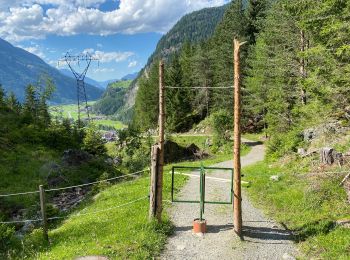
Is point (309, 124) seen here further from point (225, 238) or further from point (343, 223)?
point (225, 238)

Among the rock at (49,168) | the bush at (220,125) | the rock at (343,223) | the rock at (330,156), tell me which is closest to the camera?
the rock at (343,223)

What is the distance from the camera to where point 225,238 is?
48.2 ft

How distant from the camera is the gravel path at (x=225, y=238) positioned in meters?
13.4

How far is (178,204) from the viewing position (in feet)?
63.6

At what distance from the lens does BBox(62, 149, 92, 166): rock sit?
118 ft

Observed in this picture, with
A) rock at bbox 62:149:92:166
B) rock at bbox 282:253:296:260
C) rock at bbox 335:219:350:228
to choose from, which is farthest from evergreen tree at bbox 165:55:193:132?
rock at bbox 282:253:296:260

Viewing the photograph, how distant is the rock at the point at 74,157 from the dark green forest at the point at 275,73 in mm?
18369

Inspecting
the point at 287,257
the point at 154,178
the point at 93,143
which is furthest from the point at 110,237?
the point at 93,143

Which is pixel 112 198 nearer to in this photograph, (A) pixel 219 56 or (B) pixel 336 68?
(B) pixel 336 68

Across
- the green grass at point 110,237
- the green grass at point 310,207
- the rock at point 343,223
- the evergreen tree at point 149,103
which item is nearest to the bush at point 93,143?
the green grass at point 310,207

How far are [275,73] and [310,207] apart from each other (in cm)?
2525

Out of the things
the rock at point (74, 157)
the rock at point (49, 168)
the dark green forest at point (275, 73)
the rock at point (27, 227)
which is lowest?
the rock at point (27, 227)

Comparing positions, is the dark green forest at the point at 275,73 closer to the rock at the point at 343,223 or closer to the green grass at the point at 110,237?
the green grass at the point at 110,237

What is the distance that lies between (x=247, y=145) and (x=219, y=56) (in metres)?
24.4
